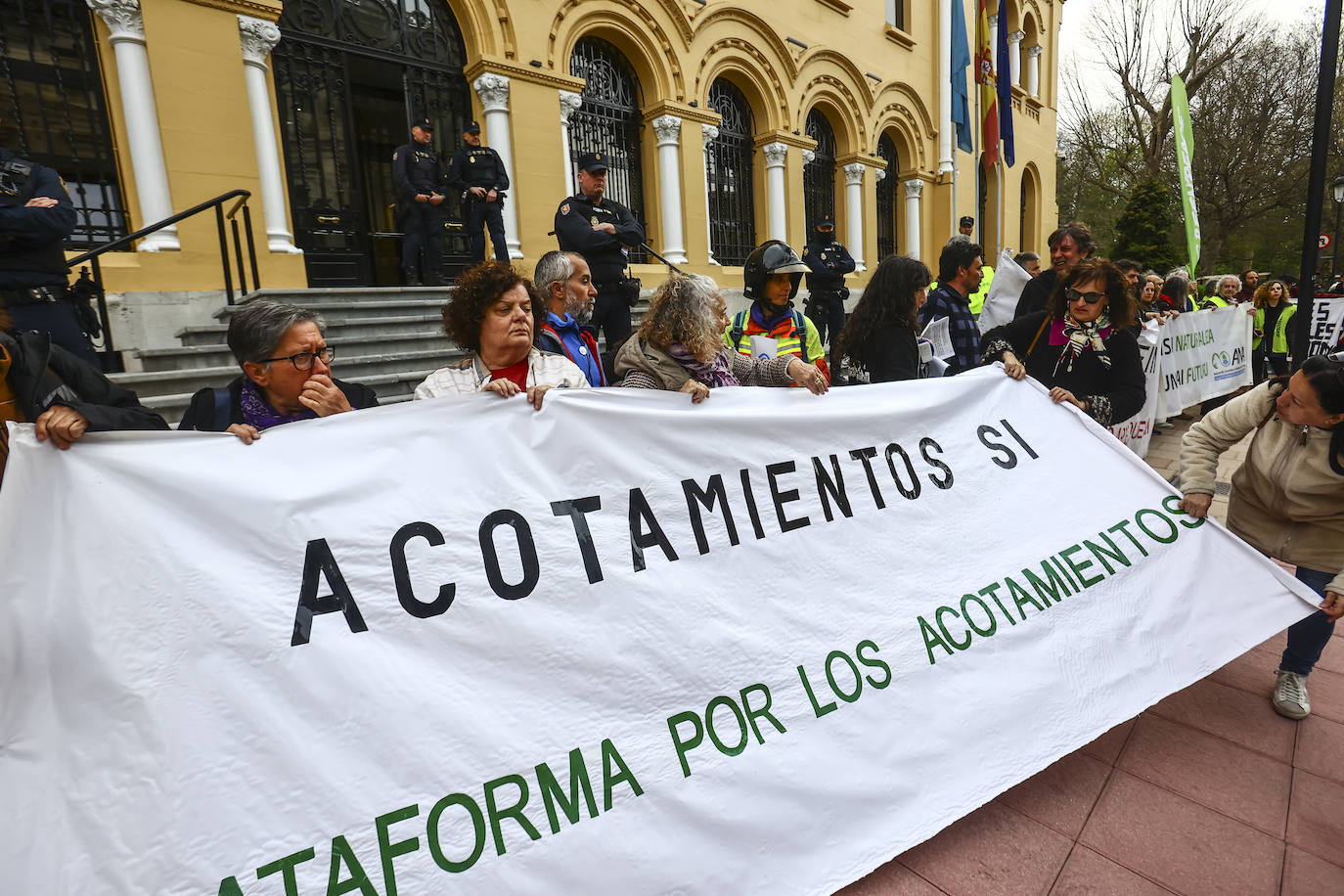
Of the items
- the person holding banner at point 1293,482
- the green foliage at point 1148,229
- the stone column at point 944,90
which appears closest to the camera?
the person holding banner at point 1293,482

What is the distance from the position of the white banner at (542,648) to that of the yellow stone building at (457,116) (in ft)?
19.1

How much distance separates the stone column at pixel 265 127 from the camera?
6652mm

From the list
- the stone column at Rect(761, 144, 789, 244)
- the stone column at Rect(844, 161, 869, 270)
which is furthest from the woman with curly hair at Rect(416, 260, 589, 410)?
the stone column at Rect(844, 161, 869, 270)

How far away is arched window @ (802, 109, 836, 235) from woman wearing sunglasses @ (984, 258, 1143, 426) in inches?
403

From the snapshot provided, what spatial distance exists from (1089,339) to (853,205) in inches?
436

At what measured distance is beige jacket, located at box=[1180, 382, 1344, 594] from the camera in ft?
7.87

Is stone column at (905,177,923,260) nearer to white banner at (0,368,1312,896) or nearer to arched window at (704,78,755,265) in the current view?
arched window at (704,78,755,265)

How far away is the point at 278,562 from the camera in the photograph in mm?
1634

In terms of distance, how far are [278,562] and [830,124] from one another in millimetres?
13797

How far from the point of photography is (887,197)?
49.5ft

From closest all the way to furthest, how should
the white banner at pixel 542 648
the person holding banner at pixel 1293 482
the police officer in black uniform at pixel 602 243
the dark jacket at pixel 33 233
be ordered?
the white banner at pixel 542 648
the person holding banner at pixel 1293 482
the dark jacket at pixel 33 233
the police officer in black uniform at pixel 602 243

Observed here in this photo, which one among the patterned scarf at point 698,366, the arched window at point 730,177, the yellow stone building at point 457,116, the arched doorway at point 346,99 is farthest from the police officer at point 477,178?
the patterned scarf at point 698,366

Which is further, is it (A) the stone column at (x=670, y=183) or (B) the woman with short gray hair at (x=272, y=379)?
(A) the stone column at (x=670, y=183)

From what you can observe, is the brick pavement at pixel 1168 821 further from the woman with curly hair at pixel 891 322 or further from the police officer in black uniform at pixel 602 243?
the police officer in black uniform at pixel 602 243
